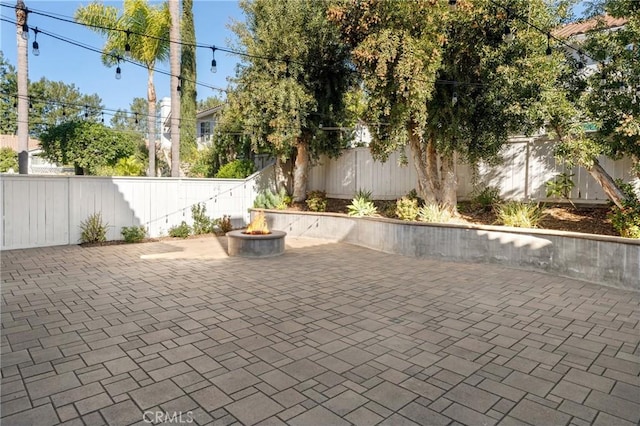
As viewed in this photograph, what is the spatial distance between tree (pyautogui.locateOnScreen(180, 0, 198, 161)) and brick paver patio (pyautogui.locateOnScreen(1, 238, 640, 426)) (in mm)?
13766

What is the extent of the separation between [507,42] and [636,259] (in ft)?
13.1

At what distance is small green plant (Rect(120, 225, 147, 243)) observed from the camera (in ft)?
31.6

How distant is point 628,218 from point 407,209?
13.0 ft

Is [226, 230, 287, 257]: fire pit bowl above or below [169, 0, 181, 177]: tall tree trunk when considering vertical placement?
below

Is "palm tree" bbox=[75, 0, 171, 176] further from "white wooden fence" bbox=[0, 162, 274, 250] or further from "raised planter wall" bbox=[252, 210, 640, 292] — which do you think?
"raised planter wall" bbox=[252, 210, 640, 292]

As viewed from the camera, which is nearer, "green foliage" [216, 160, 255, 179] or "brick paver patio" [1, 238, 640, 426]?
"brick paver patio" [1, 238, 640, 426]

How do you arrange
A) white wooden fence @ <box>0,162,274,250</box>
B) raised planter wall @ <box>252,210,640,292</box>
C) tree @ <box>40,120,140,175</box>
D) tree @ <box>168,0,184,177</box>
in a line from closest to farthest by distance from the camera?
raised planter wall @ <box>252,210,640,292</box>, white wooden fence @ <box>0,162,274,250</box>, tree @ <box>168,0,184,177</box>, tree @ <box>40,120,140,175</box>

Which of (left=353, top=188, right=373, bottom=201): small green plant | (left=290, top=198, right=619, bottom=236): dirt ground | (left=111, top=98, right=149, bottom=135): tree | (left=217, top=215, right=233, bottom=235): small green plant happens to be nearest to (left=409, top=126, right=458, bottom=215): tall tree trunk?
(left=290, top=198, right=619, bottom=236): dirt ground

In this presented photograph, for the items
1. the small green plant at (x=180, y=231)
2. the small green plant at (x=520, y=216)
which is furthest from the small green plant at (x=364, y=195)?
the small green plant at (x=180, y=231)

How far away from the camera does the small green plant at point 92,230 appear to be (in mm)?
9125

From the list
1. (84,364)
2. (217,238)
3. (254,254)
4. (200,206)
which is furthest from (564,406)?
(200,206)

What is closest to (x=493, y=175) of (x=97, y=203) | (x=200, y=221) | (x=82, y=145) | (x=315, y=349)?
(x=315, y=349)

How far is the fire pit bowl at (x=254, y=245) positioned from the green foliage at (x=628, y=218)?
5.98 meters

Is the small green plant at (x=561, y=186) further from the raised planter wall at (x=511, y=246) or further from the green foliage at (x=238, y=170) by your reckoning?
the green foliage at (x=238, y=170)
